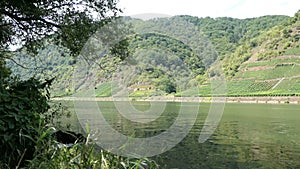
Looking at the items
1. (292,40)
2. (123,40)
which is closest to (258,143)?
(123,40)

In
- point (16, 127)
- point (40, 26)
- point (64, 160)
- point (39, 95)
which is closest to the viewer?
point (64, 160)

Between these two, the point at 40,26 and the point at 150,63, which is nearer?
the point at 40,26

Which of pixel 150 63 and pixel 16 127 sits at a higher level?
pixel 150 63

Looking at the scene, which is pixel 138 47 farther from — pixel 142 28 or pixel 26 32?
pixel 26 32

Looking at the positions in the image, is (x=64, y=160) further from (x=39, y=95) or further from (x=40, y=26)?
(x=40, y=26)

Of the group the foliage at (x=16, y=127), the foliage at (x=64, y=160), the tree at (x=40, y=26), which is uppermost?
the tree at (x=40, y=26)

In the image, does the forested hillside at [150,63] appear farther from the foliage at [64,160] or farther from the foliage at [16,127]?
the foliage at [64,160]

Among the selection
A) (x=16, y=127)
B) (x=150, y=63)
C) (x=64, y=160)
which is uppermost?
(x=150, y=63)

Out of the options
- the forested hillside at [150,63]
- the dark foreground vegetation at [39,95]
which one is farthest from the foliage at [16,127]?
the forested hillside at [150,63]

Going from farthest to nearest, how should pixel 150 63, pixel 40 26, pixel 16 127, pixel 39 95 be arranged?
pixel 150 63, pixel 40 26, pixel 39 95, pixel 16 127

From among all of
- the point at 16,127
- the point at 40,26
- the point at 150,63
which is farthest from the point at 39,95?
the point at 150,63

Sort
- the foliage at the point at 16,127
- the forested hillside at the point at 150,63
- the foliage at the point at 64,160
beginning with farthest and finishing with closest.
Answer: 1. the forested hillside at the point at 150,63
2. the foliage at the point at 16,127
3. the foliage at the point at 64,160

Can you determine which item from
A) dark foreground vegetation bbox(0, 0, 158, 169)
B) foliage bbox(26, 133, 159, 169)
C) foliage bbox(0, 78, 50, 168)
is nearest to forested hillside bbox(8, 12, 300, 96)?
dark foreground vegetation bbox(0, 0, 158, 169)

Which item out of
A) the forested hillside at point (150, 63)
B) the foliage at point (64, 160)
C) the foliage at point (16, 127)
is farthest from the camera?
the forested hillside at point (150, 63)
